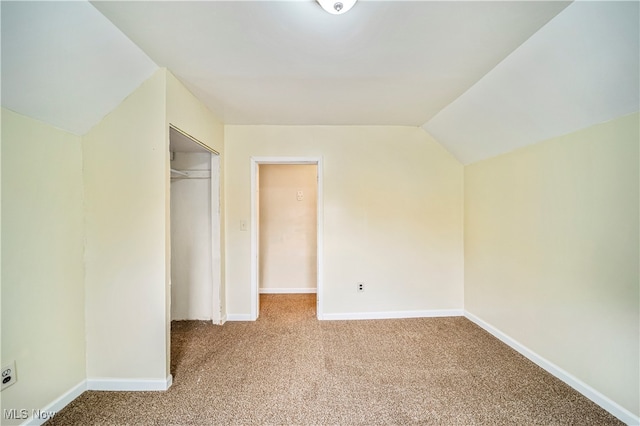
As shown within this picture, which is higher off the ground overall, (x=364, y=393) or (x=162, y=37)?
(x=162, y=37)

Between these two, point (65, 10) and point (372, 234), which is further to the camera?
point (372, 234)

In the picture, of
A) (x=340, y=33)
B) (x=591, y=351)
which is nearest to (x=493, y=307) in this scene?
(x=591, y=351)

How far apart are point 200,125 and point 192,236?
4.29ft

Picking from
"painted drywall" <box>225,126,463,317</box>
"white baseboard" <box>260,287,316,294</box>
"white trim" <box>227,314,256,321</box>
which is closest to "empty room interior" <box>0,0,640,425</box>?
"white trim" <box>227,314,256,321</box>

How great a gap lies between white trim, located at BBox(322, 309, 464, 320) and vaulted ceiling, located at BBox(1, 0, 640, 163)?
1.98m

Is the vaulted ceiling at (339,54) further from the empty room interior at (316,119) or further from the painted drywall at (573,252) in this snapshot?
the painted drywall at (573,252)

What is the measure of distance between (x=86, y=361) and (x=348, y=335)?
6.84 ft

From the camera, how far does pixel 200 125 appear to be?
89.4 inches

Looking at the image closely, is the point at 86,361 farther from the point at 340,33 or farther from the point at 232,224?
the point at 340,33

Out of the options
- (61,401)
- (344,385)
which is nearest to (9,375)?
(61,401)

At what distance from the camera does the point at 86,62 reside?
1391 millimetres

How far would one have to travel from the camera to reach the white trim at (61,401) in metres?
1.43

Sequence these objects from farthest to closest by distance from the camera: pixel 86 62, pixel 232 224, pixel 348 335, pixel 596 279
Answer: pixel 232 224
pixel 348 335
pixel 596 279
pixel 86 62

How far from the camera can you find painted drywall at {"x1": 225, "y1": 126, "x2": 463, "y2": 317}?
114 inches
